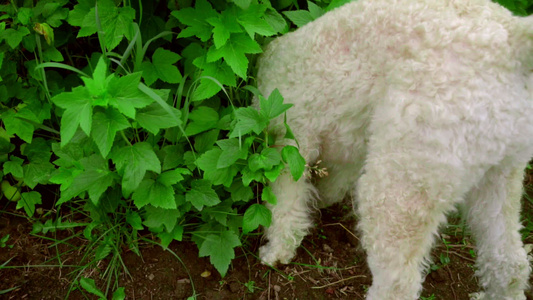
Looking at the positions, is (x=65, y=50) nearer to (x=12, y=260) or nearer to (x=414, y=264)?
(x=12, y=260)

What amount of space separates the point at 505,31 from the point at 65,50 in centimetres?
223

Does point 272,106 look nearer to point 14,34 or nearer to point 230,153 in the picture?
point 230,153

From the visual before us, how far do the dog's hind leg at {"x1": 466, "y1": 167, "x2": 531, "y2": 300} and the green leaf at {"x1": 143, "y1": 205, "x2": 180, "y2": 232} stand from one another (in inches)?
56.2

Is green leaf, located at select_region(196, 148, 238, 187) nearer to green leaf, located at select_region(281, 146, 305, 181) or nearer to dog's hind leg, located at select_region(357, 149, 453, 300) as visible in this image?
green leaf, located at select_region(281, 146, 305, 181)

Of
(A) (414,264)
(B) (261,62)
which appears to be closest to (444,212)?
(A) (414,264)

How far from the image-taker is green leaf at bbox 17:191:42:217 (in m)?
2.50

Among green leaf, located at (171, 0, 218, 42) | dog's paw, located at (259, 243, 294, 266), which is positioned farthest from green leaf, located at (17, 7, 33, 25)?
dog's paw, located at (259, 243, 294, 266)

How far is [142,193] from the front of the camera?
6.70 feet

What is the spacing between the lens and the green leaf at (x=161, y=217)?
85.4 inches

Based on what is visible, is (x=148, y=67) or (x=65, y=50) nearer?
(x=148, y=67)

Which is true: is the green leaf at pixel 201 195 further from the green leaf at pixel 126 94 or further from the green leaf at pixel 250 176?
the green leaf at pixel 126 94

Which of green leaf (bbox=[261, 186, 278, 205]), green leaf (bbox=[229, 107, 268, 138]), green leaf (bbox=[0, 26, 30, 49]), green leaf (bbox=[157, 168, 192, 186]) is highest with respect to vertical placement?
green leaf (bbox=[0, 26, 30, 49])

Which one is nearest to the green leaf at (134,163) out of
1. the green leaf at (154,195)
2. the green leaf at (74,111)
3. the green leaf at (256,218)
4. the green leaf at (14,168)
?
the green leaf at (154,195)

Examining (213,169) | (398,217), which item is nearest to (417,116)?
(398,217)
